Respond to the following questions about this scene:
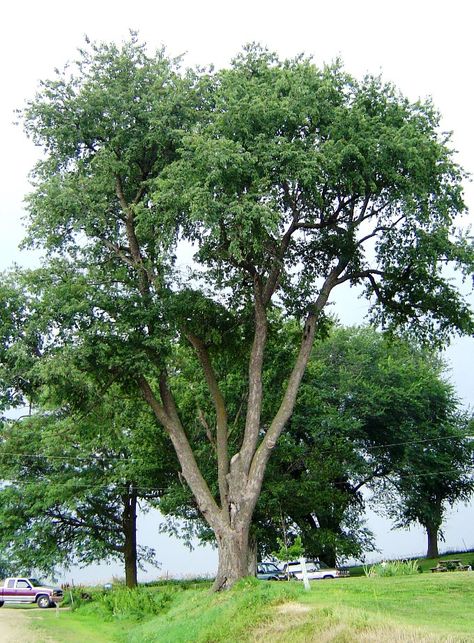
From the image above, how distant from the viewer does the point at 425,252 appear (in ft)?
74.2

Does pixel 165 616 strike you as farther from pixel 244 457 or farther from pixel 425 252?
pixel 425 252

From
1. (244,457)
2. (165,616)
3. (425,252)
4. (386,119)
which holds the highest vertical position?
(386,119)

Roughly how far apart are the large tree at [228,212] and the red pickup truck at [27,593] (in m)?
16.5

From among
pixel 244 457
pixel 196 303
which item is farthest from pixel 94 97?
pixel 244 457

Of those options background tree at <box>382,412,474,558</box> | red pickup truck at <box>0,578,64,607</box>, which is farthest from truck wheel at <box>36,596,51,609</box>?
background tree at <box>382,412,474,558</box>

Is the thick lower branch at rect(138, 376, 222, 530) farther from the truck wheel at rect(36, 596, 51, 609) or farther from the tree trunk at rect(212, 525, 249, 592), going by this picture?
the truck wheel at rect(36, 596, 51, 609)

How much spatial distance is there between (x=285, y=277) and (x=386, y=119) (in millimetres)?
6012

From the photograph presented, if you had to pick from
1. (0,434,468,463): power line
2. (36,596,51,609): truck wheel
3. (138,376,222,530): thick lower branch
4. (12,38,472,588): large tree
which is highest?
(12,38,472,588): large tree

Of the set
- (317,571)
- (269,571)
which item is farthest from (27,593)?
(317,571)

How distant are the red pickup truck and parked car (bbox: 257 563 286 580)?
10.3m

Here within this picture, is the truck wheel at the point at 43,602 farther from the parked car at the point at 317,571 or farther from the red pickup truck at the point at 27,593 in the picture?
the parked car at the point at 317,571

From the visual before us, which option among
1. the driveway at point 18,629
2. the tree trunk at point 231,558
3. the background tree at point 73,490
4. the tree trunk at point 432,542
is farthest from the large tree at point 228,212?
the tree trunk at point 432,542

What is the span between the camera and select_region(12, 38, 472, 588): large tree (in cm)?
2034

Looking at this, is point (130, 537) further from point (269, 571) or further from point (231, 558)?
point (231, 558)
